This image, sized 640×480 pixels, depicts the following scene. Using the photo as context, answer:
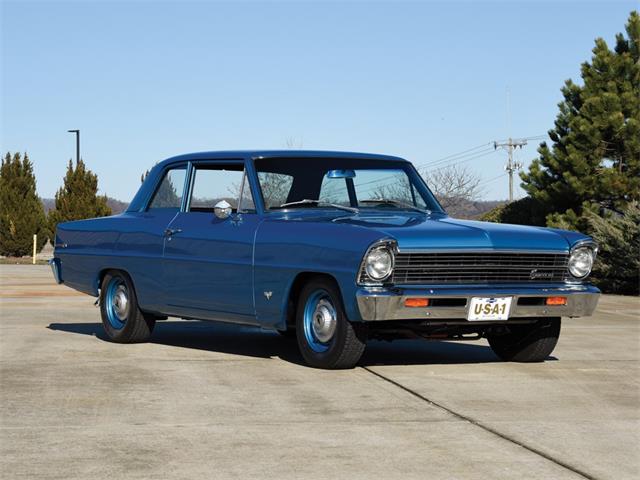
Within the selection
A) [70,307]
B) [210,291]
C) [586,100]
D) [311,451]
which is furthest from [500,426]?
[586,100]

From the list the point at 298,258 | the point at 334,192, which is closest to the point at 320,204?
the point at 334,192

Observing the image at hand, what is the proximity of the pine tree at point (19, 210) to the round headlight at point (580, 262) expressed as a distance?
41.4 metres

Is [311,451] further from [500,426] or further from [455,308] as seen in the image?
[455,308]

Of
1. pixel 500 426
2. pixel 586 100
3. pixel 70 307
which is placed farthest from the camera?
pixel 586 100

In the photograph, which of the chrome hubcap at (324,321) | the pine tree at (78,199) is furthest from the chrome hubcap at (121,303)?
the pine tree at (78,199)

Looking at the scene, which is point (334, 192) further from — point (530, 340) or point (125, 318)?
point (125, 318)

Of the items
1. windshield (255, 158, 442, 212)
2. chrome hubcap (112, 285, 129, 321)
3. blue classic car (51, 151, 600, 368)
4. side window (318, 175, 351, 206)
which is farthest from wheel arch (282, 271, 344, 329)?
chrome hubcap (112, 285, 129, 321)

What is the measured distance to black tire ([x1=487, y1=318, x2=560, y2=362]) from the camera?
969cm

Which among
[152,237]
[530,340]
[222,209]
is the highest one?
[222,209]

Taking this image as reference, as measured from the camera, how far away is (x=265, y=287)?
9391 millimetres

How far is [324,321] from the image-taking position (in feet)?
29.4

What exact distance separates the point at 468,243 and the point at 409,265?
493 mm

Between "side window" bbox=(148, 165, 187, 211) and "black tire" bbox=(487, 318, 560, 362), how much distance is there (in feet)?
9.80

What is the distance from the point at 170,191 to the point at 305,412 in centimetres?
438
